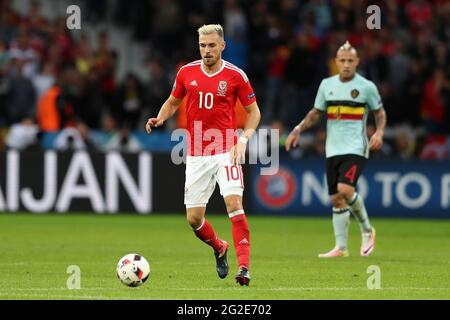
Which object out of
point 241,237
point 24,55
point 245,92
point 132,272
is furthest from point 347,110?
point 24,55

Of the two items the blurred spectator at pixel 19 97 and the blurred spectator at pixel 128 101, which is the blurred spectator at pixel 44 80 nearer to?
the blurred spectator at pixel 19 97

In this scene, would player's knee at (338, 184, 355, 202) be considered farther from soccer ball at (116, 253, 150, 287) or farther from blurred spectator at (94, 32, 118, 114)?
blurred spectator at (94, 32, 118, 114)

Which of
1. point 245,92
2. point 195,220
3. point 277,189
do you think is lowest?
point 277,189

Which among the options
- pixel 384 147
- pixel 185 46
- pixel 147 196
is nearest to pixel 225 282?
A: pixel 147 196

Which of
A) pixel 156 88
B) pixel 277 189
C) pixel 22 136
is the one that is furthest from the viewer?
pixel 156 88

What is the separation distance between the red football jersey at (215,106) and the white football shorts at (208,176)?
9 cm

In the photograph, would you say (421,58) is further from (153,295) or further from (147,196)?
(153,295)

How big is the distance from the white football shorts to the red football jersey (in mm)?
86

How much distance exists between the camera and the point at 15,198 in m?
21.2

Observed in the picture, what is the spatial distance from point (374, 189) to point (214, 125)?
10178 millimetres

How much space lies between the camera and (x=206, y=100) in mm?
11555

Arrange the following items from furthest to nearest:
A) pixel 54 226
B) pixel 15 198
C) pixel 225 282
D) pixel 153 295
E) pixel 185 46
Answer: pixel 185 46 < pixel 15 198 < pixel 54 226 < pixel 225 282 < pixel 153 295

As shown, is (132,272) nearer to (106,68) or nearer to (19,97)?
(19,97)

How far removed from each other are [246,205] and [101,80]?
13.2 ft
